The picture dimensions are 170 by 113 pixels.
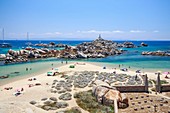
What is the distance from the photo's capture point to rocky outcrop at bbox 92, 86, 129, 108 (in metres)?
20.0

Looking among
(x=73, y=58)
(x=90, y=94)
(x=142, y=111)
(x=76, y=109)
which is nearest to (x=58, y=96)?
(x=90, y=94)

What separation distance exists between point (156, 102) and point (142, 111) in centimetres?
352

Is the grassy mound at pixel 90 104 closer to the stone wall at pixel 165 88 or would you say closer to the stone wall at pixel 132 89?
the stone wall at pixel 132 89

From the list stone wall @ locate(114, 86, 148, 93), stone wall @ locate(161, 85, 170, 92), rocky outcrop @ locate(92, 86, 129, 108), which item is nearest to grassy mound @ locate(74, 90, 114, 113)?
rocky outcrop @ locate(92, 86, 129, 108)

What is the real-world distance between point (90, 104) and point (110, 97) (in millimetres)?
2309

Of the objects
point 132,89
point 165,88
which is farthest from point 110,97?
point 165,88

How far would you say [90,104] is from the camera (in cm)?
2081

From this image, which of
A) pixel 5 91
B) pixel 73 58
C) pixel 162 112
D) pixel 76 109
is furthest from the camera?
pixel 73 58

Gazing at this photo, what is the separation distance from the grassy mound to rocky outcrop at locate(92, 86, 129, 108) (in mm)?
578

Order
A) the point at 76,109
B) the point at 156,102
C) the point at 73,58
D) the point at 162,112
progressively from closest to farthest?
the point at 162,112 < the point at 76,109 < the point at 156,102 < the point at 73,58

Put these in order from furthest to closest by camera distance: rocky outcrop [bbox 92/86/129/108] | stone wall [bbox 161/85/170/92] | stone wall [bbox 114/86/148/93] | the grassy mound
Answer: stone wall [bbox 161/85/170/92]
stone wall [bbox 114/86/148/93]
rocky outcrop [bbox 92/86/129/108]
the grassy mound

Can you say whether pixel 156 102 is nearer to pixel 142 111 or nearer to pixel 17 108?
pixel 142 111

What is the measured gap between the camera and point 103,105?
20.6 meters

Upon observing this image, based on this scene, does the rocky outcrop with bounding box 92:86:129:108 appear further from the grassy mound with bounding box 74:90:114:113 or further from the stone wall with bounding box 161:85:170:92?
the stone wall with bounding box 161:85:170:92
